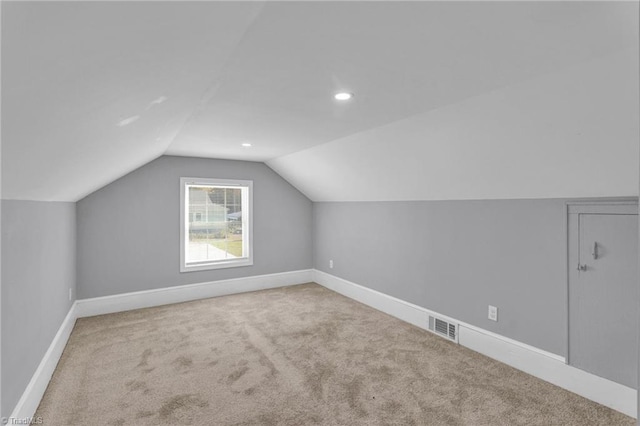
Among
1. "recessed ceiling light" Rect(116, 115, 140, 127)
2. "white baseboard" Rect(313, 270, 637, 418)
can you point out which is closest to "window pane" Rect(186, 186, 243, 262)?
"white baseboard" Rect(313, 270, 637, 418)

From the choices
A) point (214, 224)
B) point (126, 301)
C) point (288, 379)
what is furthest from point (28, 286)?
point (214, 224)

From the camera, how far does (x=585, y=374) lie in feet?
7.99

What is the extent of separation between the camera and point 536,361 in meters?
2.71

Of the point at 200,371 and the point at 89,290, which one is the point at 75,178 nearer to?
the point at 200,371

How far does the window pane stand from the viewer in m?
5.04

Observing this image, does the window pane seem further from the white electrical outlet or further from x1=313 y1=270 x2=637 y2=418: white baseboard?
the white electrical outlet

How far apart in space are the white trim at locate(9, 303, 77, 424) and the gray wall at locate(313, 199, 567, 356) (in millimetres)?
3473

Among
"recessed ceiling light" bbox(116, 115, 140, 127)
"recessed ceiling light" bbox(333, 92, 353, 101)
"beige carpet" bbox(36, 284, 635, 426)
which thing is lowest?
"beige carpet" bbox(36, 284, 635, 426)

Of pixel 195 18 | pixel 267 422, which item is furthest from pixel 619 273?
pixel 195 18

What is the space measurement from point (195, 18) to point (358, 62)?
0.88 metres

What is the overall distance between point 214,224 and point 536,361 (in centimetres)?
440

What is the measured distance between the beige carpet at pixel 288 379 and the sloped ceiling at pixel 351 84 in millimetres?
1520

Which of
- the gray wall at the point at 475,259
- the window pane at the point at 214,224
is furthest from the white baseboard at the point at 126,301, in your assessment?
the gray wall at the point at 475,259

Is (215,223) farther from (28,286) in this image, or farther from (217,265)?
(28,286)
